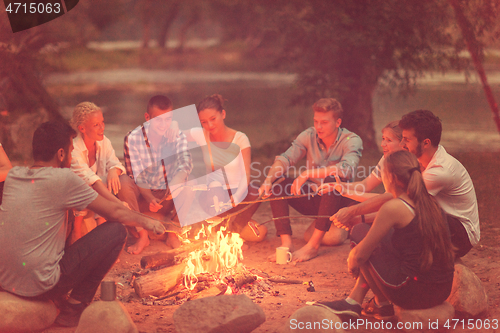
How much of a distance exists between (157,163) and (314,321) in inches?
109

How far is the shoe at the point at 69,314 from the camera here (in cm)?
330

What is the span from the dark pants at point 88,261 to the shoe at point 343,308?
140cm

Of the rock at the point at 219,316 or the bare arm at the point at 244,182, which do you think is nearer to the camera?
the rock at the point at 219,316

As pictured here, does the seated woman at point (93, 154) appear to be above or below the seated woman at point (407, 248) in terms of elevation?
above

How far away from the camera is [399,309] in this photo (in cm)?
319

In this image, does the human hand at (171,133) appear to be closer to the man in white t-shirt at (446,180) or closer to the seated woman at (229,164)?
the seated woman at (229,164)

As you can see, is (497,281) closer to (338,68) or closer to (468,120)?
(338,68)

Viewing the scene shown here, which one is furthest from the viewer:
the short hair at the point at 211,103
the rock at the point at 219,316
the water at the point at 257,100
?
the water at the point at 257,100

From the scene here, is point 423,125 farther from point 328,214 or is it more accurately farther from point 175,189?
point 175,189

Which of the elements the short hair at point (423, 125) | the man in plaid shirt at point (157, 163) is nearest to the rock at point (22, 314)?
the man in plaid shirt at point (157, 163)

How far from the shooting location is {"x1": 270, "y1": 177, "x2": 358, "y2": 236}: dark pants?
4652 millimetres

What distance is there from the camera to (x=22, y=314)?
305 cm

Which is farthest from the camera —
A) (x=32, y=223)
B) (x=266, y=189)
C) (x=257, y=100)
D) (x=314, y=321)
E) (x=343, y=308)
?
(x=257, y=100)

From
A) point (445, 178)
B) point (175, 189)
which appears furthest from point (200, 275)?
point (445, 178)
